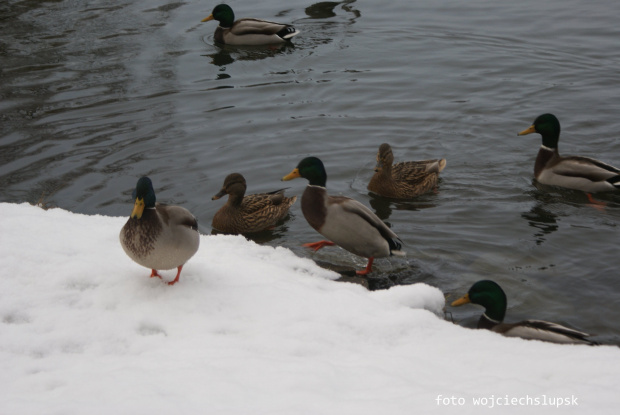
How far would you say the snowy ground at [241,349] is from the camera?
3.43 metres

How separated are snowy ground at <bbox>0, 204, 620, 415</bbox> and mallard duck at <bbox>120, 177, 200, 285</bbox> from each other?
218 millimetres

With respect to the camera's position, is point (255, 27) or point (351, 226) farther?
point (255, 27)

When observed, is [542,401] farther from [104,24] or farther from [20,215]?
[104,24]

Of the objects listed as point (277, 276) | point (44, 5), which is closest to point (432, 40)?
point (44, 5)

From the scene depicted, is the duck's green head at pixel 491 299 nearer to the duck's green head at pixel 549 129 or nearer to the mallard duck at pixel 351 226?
the mallard duck at pixel 351 226

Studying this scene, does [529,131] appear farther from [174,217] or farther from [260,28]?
[260,28]

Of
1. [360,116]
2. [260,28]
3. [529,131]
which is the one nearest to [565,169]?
[529,131]

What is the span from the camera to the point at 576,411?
133 inches

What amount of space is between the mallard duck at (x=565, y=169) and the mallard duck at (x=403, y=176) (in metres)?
1.37

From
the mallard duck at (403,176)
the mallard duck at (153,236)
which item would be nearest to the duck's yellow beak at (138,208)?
the mallard duck at (153,236)

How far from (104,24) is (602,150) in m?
10.6

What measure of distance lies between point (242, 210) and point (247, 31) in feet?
24.5

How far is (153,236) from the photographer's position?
467 centimetres

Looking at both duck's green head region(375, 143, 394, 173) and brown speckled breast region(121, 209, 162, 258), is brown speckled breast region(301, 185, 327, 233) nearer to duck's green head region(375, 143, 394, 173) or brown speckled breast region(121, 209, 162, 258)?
duck's green head region(375, 143, 394, 173)
